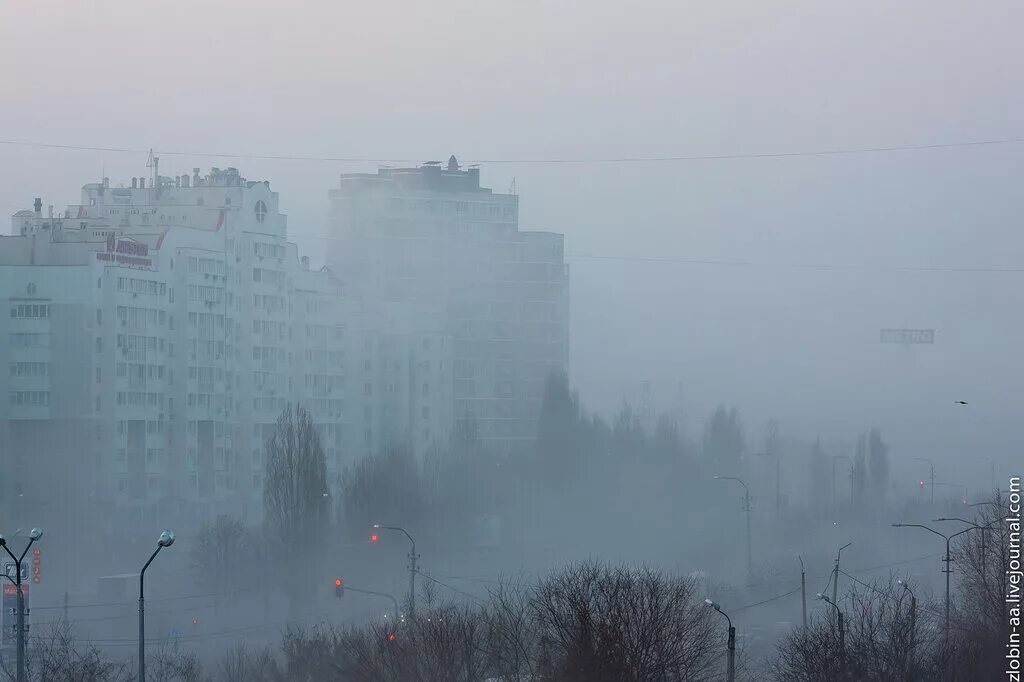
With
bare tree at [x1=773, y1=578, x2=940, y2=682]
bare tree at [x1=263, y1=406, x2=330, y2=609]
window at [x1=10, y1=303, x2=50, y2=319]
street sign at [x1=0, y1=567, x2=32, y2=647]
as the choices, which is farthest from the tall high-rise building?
bare tree at [x1=773, y1=578, x2=940, y2=682]

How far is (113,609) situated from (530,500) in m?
33.8

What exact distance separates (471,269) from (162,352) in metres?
47.9

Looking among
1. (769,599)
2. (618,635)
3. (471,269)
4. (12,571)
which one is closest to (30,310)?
(12,571)

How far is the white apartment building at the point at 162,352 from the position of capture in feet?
229

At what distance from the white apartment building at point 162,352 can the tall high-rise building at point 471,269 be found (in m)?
22.9

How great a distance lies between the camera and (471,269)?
121 m

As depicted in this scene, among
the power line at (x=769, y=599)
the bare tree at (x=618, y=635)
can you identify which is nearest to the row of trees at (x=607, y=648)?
the bare tree at (x=618, y=635)

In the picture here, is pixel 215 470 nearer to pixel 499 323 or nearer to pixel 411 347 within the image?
pixel 411 347

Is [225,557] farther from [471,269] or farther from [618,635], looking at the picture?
[471,269]

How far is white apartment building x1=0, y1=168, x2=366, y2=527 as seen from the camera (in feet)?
229

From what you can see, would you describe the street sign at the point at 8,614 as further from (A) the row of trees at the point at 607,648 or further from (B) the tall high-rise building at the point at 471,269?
(B) the tall high-rise building at the point at 471,269

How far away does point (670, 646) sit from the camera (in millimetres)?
26703

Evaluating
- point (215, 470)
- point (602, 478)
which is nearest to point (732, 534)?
point (602, 478)

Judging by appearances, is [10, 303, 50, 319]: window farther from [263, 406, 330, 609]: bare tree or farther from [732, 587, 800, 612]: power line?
[732, 587, 800, 612]: power line
